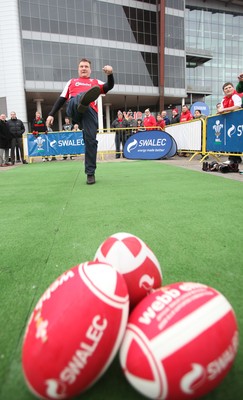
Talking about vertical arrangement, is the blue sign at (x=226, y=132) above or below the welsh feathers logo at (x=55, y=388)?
above

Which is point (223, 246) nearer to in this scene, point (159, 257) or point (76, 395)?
point (159, 257)

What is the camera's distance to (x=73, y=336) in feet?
3.41

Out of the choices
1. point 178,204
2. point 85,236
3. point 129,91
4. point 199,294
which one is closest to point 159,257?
point 85,236

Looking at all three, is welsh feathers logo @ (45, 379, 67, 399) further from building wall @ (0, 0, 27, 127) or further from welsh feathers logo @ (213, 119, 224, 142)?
building wall @ (0, 0, 27, 127)

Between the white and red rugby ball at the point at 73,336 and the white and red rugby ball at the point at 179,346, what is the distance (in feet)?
0.30

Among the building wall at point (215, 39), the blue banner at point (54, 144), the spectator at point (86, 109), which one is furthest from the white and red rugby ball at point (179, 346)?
A: the building wall at point (215, 39)

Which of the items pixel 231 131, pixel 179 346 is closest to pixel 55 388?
pixel 179 346

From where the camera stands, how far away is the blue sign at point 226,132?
7.90 metres

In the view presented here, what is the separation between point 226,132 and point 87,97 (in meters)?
5.09

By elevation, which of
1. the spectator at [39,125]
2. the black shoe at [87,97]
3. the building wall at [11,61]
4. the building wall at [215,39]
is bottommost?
the black shoe at [87,97]

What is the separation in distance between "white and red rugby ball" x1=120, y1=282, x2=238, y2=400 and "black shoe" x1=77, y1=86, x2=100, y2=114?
4.23 meters

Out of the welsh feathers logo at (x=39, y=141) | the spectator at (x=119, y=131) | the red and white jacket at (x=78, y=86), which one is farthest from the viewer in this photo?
the spectator at (x=119, y=131)

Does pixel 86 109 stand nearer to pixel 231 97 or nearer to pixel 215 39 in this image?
pixel 231 97

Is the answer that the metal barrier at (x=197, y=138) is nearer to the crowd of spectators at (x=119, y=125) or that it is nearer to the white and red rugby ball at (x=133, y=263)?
the crowd of spectators at (x=119, y=125)
